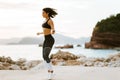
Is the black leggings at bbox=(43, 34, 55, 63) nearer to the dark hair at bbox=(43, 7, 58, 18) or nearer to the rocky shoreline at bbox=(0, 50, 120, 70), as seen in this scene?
the dark hair at bbox=(43, 7, 58, 18)

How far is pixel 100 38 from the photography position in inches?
3676

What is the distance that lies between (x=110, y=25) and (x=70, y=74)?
8351cm

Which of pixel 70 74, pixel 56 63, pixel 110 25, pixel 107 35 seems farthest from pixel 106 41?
pixel 70 74

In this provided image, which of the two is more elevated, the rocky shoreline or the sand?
the sand

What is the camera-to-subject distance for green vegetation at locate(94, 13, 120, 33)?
9131 cm

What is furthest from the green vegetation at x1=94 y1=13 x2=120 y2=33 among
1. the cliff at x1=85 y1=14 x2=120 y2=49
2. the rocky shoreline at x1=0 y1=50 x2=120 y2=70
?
the rocky shoreline at x1=0 y1=50 x2=120 y2=70

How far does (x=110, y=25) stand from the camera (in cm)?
9306

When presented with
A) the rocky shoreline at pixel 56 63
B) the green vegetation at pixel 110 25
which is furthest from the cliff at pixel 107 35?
the rocky shoreline at pixel 56 63

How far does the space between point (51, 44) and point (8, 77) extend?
1.89 metres

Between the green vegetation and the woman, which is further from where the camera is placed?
the green vegetation

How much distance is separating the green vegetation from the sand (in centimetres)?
7974

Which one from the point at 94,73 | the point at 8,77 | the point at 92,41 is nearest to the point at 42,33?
the point at 8,77

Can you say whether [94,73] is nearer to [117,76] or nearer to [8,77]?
[117,76]

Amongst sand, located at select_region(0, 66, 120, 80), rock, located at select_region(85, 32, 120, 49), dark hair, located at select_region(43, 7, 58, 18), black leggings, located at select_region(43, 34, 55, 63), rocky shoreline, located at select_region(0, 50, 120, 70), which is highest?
dark hair, located at select_region(43, 7, 58, 18)
